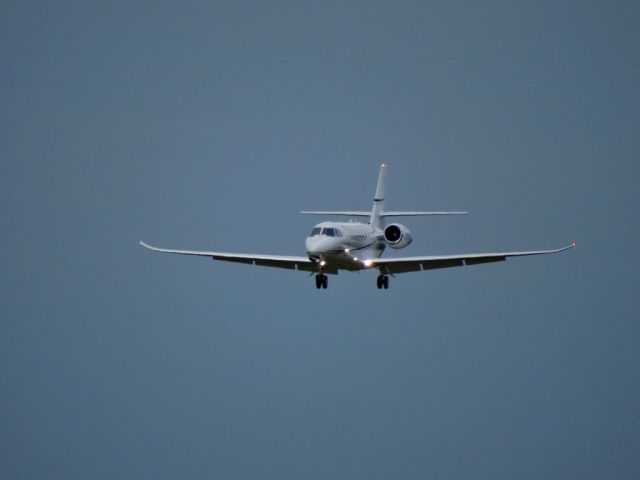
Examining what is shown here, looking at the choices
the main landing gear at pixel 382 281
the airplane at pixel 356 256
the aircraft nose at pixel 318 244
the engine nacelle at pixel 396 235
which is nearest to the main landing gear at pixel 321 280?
the airplane at pixel 356 256

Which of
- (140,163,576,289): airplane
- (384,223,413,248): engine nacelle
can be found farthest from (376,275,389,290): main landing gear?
(384,223,413,248): engine nacelle

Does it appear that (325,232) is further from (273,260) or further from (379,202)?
(379,202)

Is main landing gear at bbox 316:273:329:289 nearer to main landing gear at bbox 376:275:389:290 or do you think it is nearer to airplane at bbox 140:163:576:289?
airplane at bbox 140:163:576:289

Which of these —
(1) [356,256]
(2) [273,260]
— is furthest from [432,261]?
(2) [273,260]

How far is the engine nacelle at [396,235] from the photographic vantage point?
224 feet

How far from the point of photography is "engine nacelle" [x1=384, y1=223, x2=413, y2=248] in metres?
68.2

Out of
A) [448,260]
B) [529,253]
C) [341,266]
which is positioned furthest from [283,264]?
[529,253]

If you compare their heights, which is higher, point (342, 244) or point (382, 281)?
point (382, 281)

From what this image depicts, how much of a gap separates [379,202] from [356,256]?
851 cm

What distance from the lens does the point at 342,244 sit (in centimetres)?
6294

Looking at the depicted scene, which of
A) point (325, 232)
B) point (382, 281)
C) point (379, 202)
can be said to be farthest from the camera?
point (379, 202)

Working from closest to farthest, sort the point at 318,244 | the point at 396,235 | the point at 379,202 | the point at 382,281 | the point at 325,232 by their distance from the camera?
the point at 318,244 → the point at 325,232 → the point at 382,281 → the point at 396,235 → the point at 379,202

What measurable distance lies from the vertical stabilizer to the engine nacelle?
1.99m

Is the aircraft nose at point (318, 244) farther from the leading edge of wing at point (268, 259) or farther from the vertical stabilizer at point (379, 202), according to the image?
the vertical stabilizer at point (379, 202)
